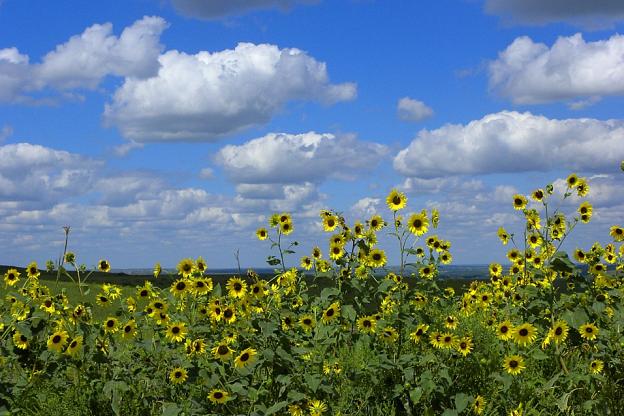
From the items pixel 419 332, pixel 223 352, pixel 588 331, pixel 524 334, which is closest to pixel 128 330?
pixel 223 352

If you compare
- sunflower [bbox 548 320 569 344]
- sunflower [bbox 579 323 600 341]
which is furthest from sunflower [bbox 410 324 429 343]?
A: sunflower [bbox 579 323 600 341]

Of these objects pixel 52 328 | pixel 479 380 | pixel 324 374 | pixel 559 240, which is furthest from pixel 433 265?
pixel 52 328

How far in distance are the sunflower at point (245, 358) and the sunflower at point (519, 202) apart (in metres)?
3.86

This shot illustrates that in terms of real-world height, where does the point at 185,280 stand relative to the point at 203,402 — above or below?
above

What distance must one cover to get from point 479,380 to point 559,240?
2112 millimetres

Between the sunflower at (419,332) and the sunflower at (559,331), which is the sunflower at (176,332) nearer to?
the sunflower at (419,332)

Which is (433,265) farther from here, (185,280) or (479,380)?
(185,280)

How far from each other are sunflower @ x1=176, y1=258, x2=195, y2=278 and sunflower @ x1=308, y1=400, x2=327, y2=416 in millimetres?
1902

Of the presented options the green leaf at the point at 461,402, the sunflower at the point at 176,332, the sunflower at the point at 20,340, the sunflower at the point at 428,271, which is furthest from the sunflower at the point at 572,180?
the sunflower at the point at 20,340

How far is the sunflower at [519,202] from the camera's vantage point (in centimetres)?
782

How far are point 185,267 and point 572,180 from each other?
4492mm

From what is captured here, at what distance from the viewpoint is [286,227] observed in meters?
7.12

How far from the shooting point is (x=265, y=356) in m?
5.48

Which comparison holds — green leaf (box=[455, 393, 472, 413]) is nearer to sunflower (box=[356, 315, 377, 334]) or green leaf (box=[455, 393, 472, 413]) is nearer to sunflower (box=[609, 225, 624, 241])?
sunflower (box=[356, 315, 377, 334])
